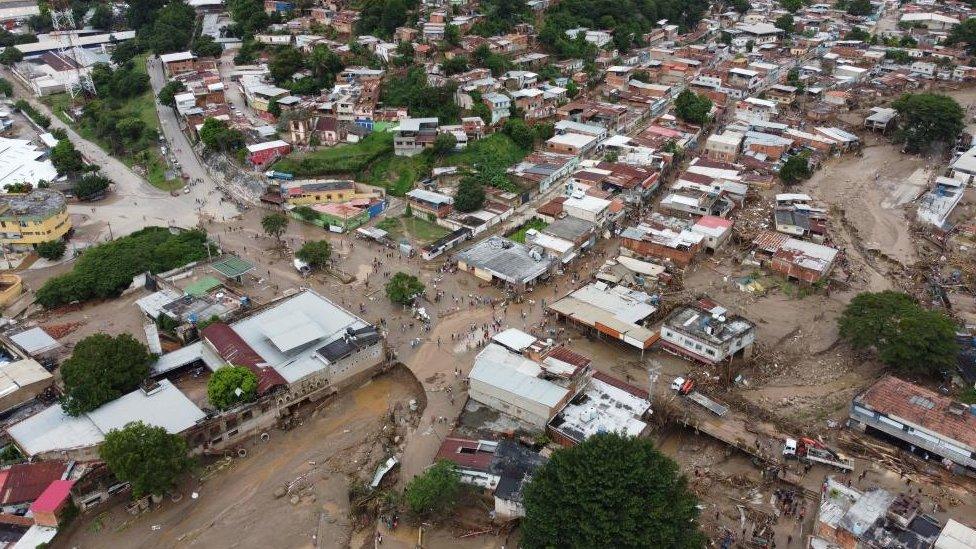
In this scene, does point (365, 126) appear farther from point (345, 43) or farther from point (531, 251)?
point (531, 251)

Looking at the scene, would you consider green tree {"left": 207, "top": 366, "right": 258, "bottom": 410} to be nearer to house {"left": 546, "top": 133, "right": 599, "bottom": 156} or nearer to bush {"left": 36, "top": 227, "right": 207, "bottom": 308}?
bush {"left": 36, "top": 227, "right": 207, "bottom": 308}

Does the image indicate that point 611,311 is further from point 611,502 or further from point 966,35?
point 966,35

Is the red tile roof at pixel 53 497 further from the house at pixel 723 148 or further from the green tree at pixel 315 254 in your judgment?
the house at pixel 723 148

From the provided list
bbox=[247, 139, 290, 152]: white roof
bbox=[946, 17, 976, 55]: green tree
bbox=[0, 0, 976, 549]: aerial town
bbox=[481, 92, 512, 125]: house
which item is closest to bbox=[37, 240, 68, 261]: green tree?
bbox=[0, 0, 976, 549]: aerial town

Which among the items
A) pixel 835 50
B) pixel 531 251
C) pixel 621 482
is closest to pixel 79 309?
pixel 531 251

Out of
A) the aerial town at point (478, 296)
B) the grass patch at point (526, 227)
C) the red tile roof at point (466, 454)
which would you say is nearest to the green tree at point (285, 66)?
the aerial town at point (478, 296)

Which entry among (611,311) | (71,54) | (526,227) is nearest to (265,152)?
(526,227)

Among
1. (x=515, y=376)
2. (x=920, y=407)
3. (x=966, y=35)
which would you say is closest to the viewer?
(x=920, y=407)
